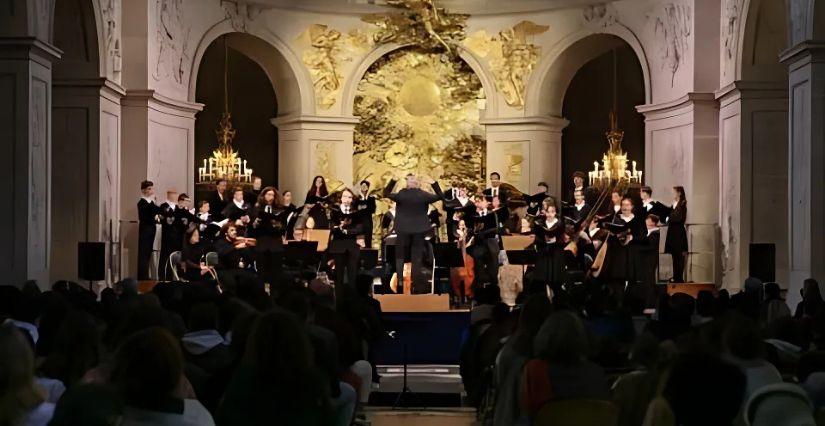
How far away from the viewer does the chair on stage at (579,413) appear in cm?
514

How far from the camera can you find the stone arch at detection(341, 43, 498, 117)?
2666 centimetres

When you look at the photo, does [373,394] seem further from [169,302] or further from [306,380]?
[306,380]

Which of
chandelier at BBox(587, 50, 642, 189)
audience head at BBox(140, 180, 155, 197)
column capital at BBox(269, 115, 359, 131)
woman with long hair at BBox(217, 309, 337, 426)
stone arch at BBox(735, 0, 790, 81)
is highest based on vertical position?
stone arch at BBox(735, 0, 790, 81)

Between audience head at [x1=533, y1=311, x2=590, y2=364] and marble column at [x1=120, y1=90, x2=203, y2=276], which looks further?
marble column at [x1=120, y1=90, x2=203, y2=276]

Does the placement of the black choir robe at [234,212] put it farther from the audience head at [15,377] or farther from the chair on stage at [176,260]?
the audience head at [15,377]

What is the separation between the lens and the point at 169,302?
30.6 ft

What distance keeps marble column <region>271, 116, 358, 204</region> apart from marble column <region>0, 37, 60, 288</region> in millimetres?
10506

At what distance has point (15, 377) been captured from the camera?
4391mm

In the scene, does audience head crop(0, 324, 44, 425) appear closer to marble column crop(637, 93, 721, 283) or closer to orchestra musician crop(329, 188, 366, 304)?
orchestra musician crop(329, 188, 366, 304)

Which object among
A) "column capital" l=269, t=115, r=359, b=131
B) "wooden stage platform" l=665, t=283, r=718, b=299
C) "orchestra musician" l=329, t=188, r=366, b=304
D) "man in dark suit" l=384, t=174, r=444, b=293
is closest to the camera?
"man in dark suit" l=384, t=174, r=444, b=293

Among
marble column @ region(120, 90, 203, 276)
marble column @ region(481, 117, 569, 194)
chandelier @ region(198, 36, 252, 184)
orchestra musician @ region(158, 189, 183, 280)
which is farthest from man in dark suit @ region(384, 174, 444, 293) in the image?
marble column @ region(481, 117, 569, 194)

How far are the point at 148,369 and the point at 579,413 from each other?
71.6 inches

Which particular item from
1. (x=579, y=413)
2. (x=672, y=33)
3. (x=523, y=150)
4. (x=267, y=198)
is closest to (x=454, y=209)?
(x=267, y=198)

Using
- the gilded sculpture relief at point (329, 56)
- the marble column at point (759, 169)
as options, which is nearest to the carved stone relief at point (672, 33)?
the marble column at point (759, 169)
